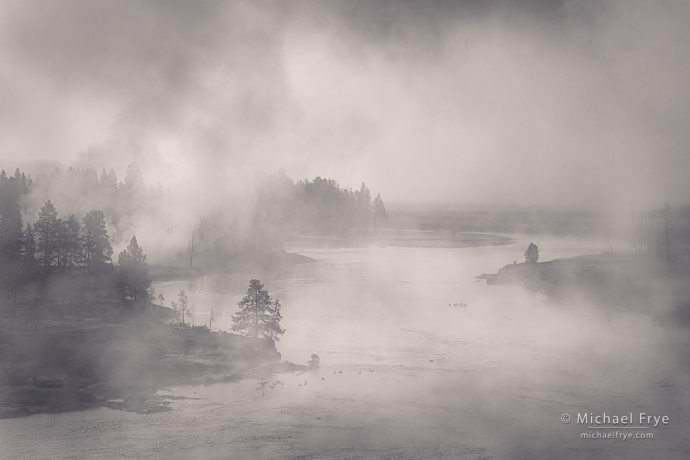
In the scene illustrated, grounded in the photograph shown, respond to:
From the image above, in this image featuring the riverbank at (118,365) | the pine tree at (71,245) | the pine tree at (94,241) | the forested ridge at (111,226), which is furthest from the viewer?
the pine tree at (71,245)

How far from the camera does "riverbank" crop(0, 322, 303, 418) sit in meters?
47.7

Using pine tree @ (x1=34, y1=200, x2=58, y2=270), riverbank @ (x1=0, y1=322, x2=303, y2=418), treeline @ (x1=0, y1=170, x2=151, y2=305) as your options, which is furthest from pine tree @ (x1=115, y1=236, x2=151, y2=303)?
pine tree @ (x1=34, y1=200, x2=58, y2=270)

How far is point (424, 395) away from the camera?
4978cm

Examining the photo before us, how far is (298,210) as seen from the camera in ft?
616

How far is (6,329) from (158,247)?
54.9m

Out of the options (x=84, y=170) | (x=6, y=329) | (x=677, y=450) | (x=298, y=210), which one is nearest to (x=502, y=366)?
(x=677, y=450)

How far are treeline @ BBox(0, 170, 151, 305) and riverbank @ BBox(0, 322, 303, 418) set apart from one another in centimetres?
1285

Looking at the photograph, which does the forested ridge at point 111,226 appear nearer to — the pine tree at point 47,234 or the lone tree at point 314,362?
the pine tree at point 47,234

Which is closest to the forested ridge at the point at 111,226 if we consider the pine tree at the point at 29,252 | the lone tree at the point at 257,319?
the pine tree at the point at 29,252

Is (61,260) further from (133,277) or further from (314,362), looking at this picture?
(314,362)

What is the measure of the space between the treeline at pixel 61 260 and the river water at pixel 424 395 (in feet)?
33.0

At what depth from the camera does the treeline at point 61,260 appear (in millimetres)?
75438

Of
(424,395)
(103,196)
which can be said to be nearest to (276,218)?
(103,196)

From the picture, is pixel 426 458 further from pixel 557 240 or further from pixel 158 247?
pixel 557 240
